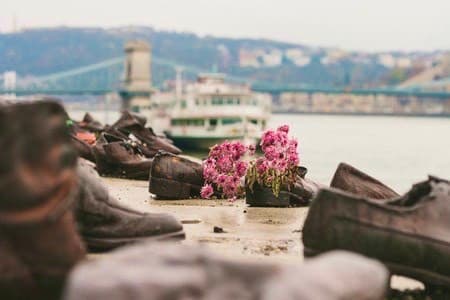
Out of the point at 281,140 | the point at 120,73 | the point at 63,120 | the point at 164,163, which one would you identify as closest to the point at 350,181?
the point at 281,140

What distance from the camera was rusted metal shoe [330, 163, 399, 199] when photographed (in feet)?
19.7

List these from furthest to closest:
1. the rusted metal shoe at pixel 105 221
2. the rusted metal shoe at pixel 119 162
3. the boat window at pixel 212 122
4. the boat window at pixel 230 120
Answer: the boat window at pixel 212 122
the boat window at pixel 230 120
the rusted metal shoe at pixel 119 162
the rusted metal shoe at pixel 105 221

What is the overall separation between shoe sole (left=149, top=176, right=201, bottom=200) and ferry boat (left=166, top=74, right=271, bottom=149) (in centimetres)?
3811

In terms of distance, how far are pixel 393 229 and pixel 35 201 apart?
1.64 m

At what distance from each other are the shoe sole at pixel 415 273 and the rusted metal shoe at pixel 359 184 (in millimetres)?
2070

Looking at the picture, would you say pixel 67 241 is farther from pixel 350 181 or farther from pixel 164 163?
pixel 164 163

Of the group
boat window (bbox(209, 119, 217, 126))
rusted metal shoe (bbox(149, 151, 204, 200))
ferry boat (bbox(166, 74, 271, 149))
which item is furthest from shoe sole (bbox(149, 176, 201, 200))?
boat window (bbox(209, 119, 217, 126))

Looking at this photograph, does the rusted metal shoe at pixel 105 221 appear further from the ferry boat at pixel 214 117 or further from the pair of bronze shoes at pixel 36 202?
the ferry boat at pixel 214 117

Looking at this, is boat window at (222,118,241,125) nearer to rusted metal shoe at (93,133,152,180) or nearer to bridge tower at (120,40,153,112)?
rusted metal shoe at (93,133,152,180)

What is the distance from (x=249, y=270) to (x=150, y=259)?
0.25 metres

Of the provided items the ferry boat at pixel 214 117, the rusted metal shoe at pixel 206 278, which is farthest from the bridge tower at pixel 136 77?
the rusted metal shoe at pixel 206 278

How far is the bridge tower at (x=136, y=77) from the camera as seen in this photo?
337 feet

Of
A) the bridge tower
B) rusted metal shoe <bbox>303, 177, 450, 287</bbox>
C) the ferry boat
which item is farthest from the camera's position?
the bridge tower

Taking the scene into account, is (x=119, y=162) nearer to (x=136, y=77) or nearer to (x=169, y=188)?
(x=169, y=188)
